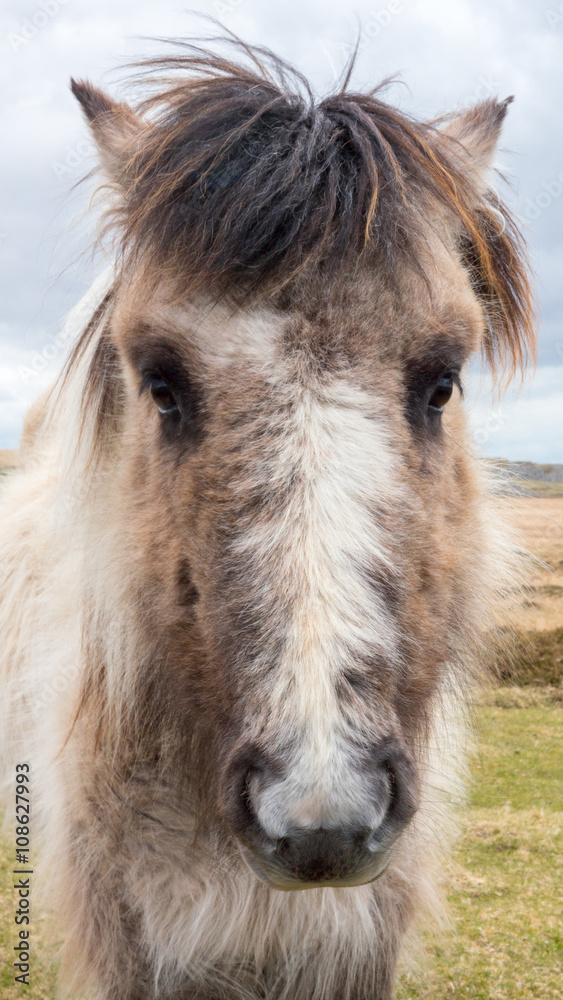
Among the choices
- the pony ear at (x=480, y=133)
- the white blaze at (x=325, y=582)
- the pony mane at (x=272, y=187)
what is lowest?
the white blaze at (x=325, y=582)

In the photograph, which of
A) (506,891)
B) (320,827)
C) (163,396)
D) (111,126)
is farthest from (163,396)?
(506,891)

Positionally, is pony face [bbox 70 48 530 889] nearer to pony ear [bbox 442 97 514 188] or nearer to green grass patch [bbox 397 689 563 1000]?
pony ear [bbox 442 97 514 188]

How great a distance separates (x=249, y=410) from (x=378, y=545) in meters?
0.46

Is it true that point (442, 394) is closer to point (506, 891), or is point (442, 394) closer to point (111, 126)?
point (111, 126)

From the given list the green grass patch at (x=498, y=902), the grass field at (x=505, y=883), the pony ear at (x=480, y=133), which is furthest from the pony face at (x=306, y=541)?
the green grass patch at (x=498, y=902)

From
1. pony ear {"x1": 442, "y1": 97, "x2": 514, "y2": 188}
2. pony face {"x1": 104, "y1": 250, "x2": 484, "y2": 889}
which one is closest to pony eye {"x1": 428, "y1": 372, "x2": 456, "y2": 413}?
pony face {"x1": 104, "y1": 250, "x2": 484, "y2": 889}

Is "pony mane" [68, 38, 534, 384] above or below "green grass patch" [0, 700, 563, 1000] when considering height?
above

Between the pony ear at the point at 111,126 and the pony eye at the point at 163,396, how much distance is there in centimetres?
71

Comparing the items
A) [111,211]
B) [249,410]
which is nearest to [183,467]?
[249,410]

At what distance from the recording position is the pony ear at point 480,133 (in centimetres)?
268

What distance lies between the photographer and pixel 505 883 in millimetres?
7211

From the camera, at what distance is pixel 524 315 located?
112 inches

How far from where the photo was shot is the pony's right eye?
7.14 ft

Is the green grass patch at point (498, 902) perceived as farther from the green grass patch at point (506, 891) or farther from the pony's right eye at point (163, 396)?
the pony's right eye at point (163, 396)
